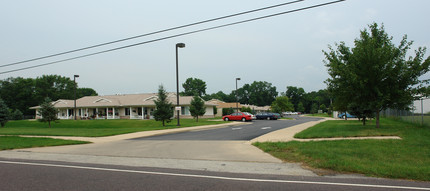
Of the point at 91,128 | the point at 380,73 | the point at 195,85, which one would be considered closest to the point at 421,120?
the point at 380,73

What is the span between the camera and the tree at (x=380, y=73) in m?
15.7

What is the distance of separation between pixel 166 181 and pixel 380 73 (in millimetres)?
14218

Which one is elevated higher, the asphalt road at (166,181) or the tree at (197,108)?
the tree at (197,108)

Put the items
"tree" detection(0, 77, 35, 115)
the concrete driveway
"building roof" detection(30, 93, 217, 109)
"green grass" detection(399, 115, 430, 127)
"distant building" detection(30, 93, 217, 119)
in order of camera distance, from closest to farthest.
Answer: the concrete driveway
"green grass" detection(399, 115, 430, 127)
"building roof" detection(30, 93, 217, 109)
"distant building" detection(30, 93, 217, 119)
"tree" detection(0, 77, 35, 115)

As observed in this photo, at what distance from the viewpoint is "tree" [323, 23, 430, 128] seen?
15672mm

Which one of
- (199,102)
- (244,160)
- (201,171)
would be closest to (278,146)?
(244,160)

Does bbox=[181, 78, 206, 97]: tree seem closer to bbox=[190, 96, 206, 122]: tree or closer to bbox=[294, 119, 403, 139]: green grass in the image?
bbox=[190, 96, 206, 122]: tree

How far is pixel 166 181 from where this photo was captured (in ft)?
21.3

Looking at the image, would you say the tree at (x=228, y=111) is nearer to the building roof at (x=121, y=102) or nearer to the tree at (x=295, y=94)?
the building roof at (x=121, y=102)

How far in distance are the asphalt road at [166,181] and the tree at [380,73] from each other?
10761 mm

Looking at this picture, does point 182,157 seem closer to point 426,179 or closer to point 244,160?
point 244,160

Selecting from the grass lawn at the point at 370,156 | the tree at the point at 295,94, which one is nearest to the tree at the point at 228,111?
the grass lawn at the point at 370,156


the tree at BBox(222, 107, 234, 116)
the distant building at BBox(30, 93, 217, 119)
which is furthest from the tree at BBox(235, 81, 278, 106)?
the distant building at BBox(30, 93, 217, 119)

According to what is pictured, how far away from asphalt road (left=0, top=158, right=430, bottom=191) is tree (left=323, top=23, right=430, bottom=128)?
1076 centimetres
